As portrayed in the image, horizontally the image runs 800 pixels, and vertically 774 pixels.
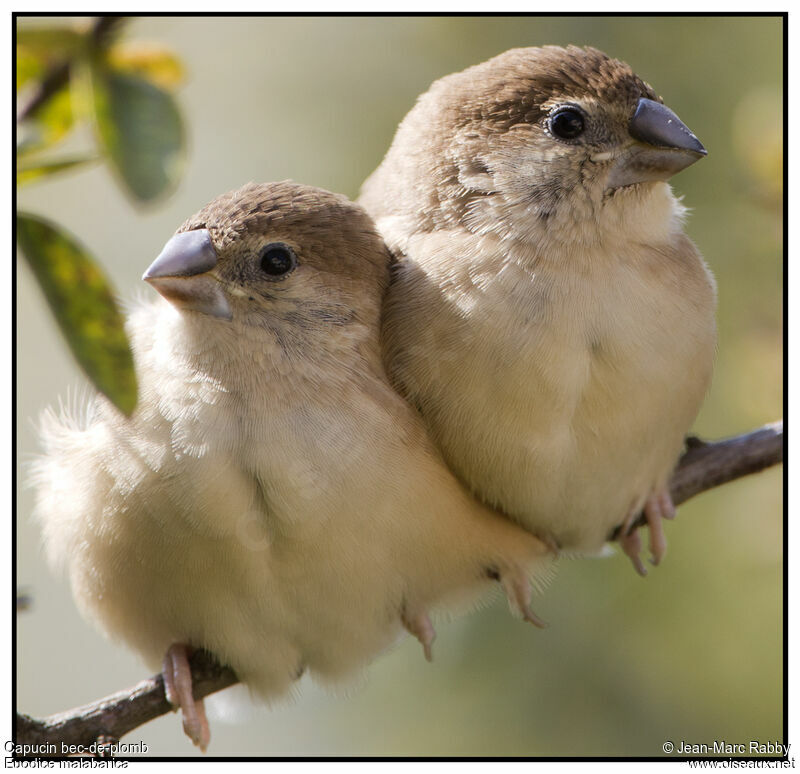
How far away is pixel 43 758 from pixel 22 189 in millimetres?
1576

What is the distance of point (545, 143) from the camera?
116 inches

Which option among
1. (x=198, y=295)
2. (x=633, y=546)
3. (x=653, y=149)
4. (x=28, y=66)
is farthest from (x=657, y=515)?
(x=28, y=66)

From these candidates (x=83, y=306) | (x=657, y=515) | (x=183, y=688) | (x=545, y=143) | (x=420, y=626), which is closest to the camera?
(x=83, y=306)

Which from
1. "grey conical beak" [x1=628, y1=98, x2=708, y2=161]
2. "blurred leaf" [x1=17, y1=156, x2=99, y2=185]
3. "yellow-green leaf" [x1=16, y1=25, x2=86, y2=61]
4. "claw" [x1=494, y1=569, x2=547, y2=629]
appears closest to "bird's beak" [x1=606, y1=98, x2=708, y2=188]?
"grey conical beak" [x1=628, y1=98, x2=708, y2=161]

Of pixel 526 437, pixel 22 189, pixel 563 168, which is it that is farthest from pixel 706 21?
pixel 22 189

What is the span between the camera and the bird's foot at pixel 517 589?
10.6 ft

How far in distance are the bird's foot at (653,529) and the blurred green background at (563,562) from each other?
0.43m

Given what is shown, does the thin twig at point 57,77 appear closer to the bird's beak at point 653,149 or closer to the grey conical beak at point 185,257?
the grey conical beak at point 185,257

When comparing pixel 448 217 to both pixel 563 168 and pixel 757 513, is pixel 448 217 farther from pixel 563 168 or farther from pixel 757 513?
pixel 757 513

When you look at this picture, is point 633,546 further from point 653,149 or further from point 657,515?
point 653,149

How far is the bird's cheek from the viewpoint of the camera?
2.71 metres

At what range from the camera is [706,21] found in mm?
4391

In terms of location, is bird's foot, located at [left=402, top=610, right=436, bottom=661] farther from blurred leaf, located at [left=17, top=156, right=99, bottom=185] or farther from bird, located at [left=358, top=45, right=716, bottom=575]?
blurred leaf, located at [left=17, top=156, right=99, bottom=185]

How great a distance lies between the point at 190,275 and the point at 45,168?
3.62 ft
